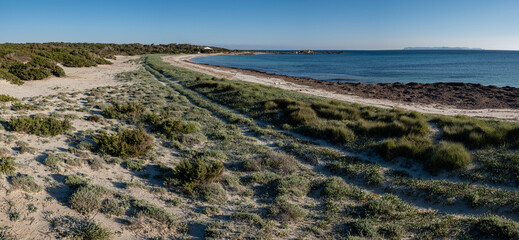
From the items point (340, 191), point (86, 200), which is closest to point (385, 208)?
point (340, 191)

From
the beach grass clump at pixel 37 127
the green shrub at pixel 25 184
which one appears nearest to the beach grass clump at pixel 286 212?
the green shrub at pixel 25 184

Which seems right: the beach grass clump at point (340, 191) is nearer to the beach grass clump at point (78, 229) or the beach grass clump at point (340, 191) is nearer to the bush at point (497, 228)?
the bush at point (497, 228)

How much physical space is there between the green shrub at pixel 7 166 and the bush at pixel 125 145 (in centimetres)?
206

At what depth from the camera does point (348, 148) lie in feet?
32.3

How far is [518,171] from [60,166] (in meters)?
11.7

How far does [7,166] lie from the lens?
6.45 metres

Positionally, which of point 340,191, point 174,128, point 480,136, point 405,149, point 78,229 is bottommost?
point 340,191

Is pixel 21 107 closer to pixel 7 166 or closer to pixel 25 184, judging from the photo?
pixel 7 166

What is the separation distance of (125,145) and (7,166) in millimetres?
2676

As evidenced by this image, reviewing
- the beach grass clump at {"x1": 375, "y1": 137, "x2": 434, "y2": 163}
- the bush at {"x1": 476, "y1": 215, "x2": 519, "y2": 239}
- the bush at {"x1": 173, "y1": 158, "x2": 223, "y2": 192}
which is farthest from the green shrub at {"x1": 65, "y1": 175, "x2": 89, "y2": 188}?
the beach grass clump at {"x1": 375, "y1": 137, "x2": 434, "y2": 163}

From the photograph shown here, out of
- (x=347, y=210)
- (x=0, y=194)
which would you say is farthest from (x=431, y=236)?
(x=0, y=194)

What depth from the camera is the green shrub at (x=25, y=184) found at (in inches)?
230

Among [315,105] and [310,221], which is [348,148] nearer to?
[310,221]

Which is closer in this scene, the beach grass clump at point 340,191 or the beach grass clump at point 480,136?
the beach grass clump at point 340,191
